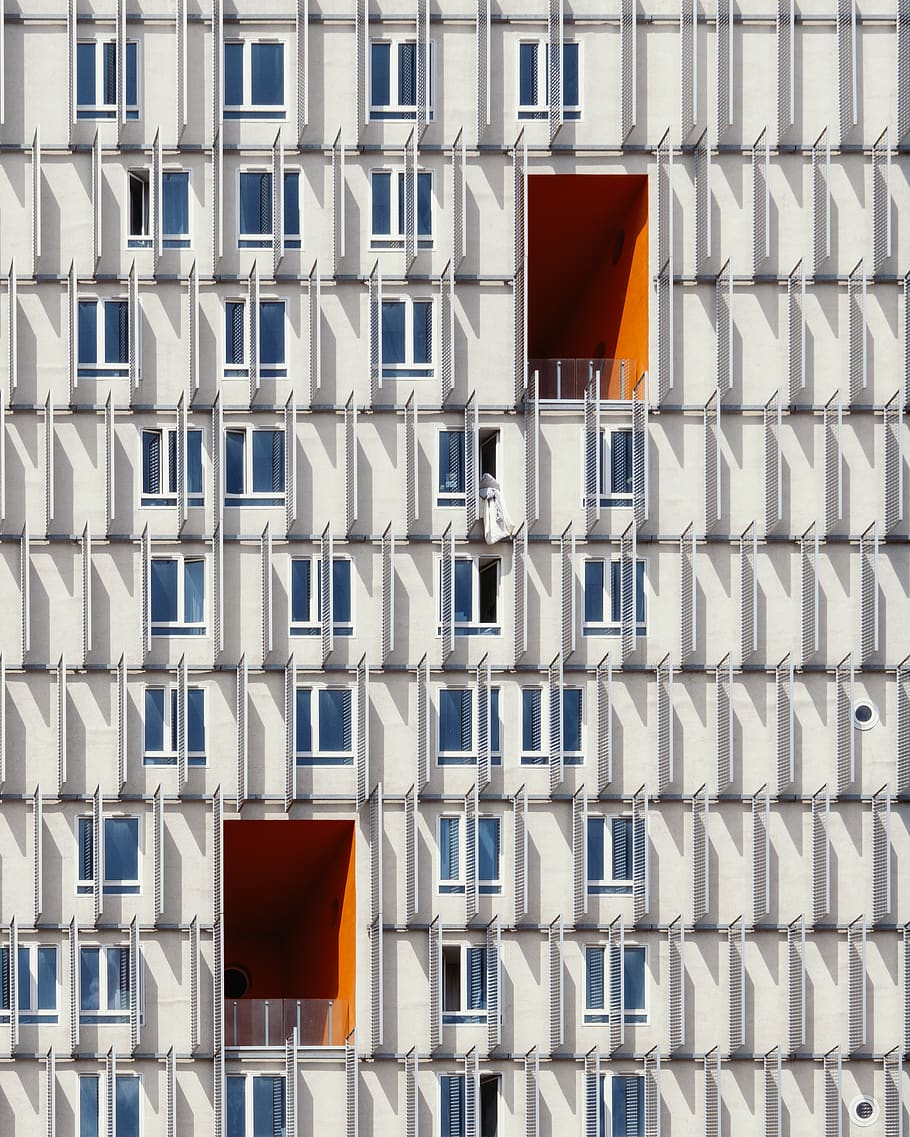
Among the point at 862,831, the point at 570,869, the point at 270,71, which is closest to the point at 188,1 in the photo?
the point at 270,71

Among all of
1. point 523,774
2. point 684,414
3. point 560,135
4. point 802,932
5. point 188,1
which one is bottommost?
point 802,932

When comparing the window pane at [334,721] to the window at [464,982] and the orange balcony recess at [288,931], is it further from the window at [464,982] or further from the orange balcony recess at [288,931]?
the window at [464,982]

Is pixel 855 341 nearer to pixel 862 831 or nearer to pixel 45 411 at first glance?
pixel 862 831

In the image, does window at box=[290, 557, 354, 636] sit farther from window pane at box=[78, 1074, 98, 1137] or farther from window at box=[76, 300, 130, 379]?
window pane at box=[78, 1074, 98, 1137]

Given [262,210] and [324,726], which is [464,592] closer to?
[324,726]

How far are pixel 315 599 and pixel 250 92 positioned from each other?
10239 millimetres

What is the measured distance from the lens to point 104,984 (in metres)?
36.5

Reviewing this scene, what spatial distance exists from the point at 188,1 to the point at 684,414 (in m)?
12.8

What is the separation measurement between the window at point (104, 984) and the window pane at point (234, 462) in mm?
9112

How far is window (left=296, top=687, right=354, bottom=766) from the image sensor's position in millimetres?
37031

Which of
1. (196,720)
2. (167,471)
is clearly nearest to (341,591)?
Result: (196,720)

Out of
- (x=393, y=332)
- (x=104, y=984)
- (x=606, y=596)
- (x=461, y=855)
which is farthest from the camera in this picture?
(x=393, y=332)

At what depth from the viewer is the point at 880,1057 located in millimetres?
36656

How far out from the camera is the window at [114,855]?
36594 millimetres
